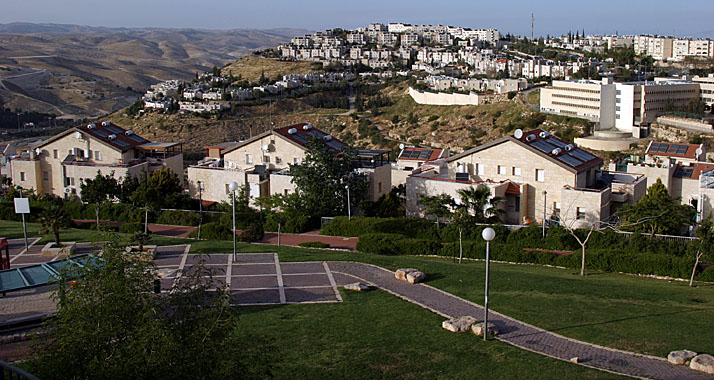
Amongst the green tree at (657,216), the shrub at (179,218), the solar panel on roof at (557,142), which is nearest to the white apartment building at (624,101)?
the solar panel on roof at (557,142)

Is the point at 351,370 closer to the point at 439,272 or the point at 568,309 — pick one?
the point at 568,309

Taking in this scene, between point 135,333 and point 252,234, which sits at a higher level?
point 135,333

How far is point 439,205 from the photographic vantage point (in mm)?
29656

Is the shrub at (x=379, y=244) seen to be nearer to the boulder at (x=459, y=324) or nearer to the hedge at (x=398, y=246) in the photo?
the hedge at (x=398, y=246)

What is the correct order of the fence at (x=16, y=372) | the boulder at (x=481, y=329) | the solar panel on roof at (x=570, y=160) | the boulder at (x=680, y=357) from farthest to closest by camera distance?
the solar panel on roof at (x=570, y=160) < the boulder at (x=481, y=329) < the boulder at (x=680, y=357) < the fence at (x=16, y=372)

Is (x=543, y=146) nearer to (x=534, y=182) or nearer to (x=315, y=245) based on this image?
(x=534, y=182)

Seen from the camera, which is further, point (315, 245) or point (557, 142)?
point (557, 142)

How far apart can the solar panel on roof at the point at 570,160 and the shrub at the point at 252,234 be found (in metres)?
14.5

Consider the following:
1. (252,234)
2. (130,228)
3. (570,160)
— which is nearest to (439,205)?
(570,160)

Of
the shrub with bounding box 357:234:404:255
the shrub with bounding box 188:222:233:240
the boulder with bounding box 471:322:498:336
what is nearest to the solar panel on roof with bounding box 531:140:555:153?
the shrub with bounding box 357:234:404:255

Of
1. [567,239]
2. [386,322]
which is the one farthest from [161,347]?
[567,239]

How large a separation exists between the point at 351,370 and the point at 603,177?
25527 millimetres

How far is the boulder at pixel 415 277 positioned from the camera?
19922 millimetres

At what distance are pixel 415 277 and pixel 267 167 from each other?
809 inches
